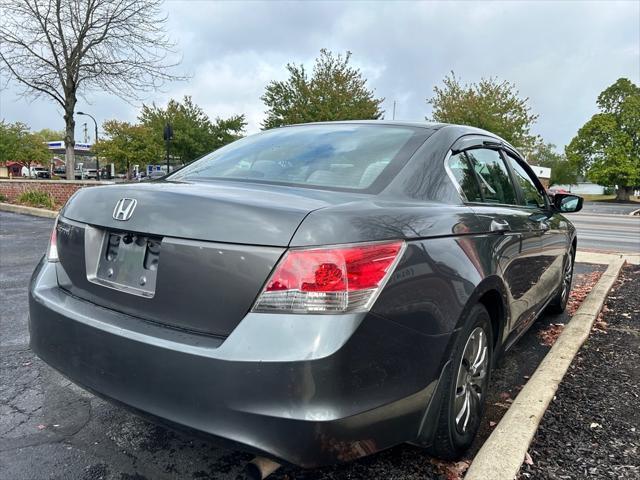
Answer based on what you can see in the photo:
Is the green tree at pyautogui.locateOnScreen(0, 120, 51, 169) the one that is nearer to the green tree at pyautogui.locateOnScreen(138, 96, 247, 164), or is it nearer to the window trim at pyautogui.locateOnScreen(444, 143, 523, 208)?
the green tree at pyautogui.locateOnScreen(138, 96, 247, 164)

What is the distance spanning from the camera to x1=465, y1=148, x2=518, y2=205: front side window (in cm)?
284

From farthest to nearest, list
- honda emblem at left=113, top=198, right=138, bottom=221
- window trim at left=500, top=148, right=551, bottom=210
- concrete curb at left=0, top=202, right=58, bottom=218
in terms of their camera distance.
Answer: concrete curb at left=0, top=202, right=58, bottom=218 < window trim at left=500, top=148, right=551, bottom=210 < honda emblem at left=113, top=198, right=138, bottom=221

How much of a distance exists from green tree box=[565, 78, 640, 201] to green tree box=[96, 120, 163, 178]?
43025 mm

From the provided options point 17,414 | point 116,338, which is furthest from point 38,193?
point 116,338

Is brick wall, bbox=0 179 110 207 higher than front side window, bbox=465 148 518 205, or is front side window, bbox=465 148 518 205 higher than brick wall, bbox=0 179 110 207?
front side window, bbox=465 148 518 205

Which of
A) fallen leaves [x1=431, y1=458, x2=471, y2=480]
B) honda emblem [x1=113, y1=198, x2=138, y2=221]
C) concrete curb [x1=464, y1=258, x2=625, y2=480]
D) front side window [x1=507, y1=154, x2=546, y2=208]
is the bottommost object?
fallen leaves [x1=431, y1=458, x2=471, y2=480]

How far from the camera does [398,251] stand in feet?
5.85

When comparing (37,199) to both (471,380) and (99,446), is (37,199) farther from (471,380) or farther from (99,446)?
(471,380)

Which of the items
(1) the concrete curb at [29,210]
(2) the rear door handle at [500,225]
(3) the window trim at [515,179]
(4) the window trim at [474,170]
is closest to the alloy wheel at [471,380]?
(2) the rear door handle at [500,225]

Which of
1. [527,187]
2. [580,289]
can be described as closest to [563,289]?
[527,187]

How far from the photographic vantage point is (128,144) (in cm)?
4416

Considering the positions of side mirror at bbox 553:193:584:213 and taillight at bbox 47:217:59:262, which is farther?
side mirror at bbox 553:193:584:213

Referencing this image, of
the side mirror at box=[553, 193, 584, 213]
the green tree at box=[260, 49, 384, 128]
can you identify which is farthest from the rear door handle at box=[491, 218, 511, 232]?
the green tree at box=[260, 49, 384, 128]

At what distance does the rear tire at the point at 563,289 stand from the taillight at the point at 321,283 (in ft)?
11.2
